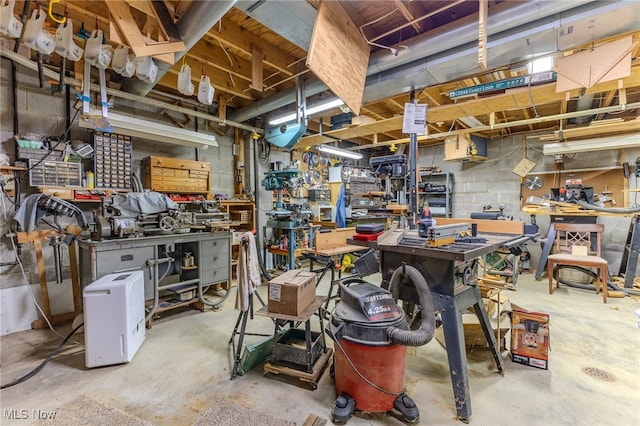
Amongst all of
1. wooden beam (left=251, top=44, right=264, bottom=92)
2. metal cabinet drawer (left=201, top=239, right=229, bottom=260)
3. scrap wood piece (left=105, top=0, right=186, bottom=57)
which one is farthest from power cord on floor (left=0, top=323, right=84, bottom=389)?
wooden beam (left=251, top=44, right=264, bottom=92)

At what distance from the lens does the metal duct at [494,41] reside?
1.80 meters

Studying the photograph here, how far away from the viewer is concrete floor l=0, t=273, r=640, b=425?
5.72 feet

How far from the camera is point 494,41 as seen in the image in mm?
2115

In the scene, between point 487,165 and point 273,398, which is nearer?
point 273,398

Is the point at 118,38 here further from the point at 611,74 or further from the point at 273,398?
the point at 611,74

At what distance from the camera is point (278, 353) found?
2.08 meters

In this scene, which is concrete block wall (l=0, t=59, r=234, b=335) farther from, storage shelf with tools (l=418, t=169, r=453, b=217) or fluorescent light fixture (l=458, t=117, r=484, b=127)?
storage shelf with tools (l=418, t=169, r=453, b=217)

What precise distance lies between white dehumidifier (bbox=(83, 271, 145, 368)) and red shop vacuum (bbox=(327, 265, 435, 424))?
68.1 inches

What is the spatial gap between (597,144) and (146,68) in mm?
6220

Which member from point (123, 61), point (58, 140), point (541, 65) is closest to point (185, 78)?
point (123, 61)

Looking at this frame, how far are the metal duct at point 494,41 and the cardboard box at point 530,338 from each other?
6.65 ft

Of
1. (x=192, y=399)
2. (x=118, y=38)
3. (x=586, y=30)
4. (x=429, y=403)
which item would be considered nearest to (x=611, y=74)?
(x=586, y=30)

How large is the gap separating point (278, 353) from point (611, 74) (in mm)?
3202

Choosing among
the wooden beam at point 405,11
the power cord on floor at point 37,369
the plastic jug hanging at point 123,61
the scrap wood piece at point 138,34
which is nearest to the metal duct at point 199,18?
the scrap wood piece at point 138,34
